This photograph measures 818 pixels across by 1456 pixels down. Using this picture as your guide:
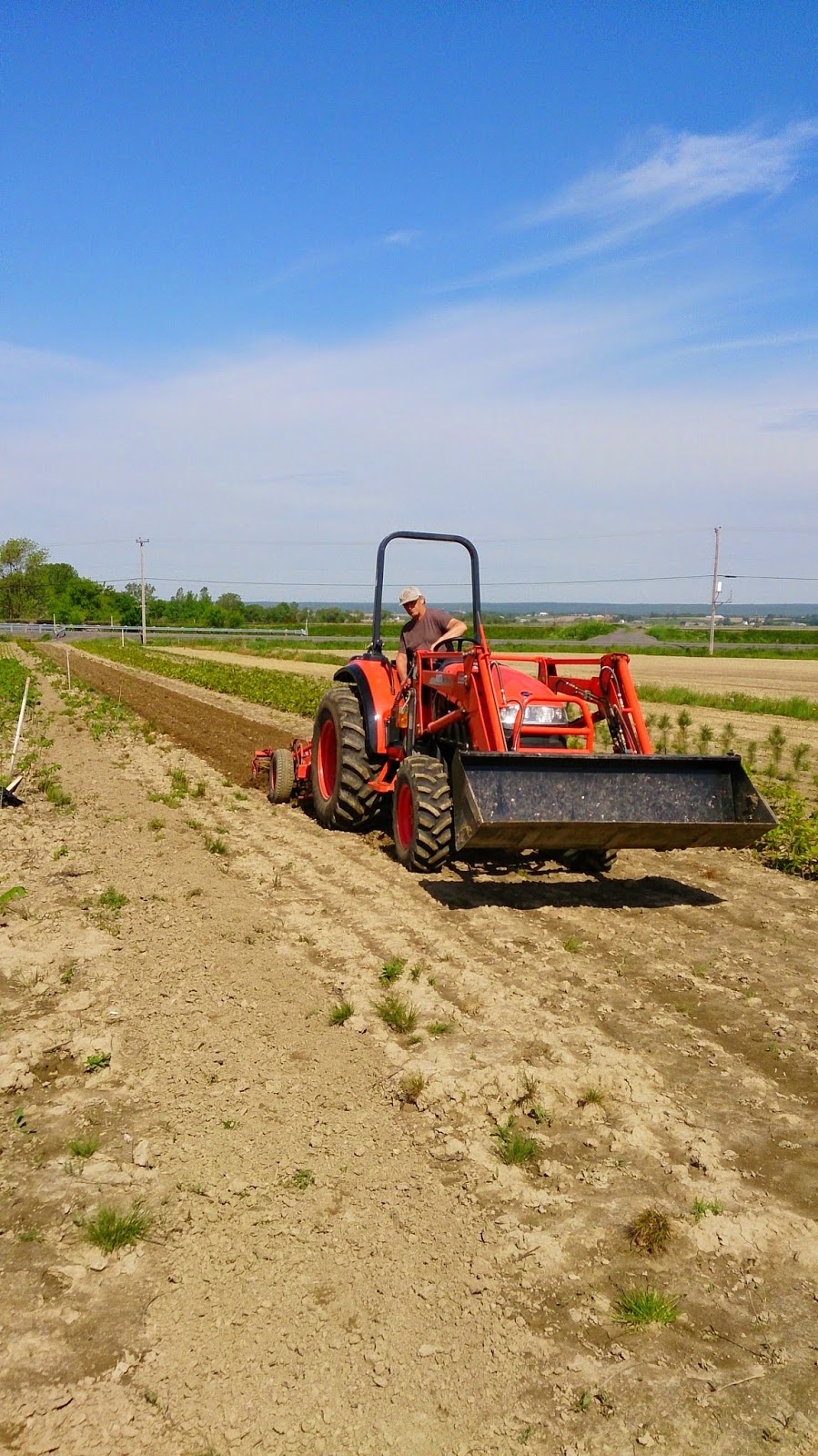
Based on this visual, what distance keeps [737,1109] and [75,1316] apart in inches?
93.2

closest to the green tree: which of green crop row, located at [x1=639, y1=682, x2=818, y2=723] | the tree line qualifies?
the tree line

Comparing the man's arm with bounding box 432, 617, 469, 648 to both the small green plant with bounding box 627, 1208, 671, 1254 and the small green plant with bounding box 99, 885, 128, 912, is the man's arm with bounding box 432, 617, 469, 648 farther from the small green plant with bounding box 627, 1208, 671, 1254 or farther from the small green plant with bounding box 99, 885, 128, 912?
the small green plant with bounding box 627, 1208, 671, 1254

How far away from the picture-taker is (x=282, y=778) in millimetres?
9781

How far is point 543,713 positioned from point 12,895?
3.40m

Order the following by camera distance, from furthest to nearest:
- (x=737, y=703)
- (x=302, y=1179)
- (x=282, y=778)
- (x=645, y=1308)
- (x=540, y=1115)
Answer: (x=737, y=703)
(x=282, y=778)
(x=540, y=1115)
(x=302, y=1179)
(x=645, y=1308)

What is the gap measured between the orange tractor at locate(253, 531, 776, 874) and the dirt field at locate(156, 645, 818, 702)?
14.3 metres

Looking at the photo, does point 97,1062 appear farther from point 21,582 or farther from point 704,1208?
point 21,582

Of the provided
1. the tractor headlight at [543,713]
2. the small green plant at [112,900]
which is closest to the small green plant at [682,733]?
the tractor headlight at [543,713]

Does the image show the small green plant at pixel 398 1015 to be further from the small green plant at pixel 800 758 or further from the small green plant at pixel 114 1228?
the small green plant at pixel 800 758

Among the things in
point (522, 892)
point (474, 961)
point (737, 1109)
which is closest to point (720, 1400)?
point (737, 1109)

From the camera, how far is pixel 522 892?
22.3ft

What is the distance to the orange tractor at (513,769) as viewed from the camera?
606 cm

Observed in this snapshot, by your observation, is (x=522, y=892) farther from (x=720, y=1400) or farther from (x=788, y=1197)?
(x=720, y=1400)

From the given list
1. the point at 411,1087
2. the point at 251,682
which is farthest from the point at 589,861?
the point at 251,682
